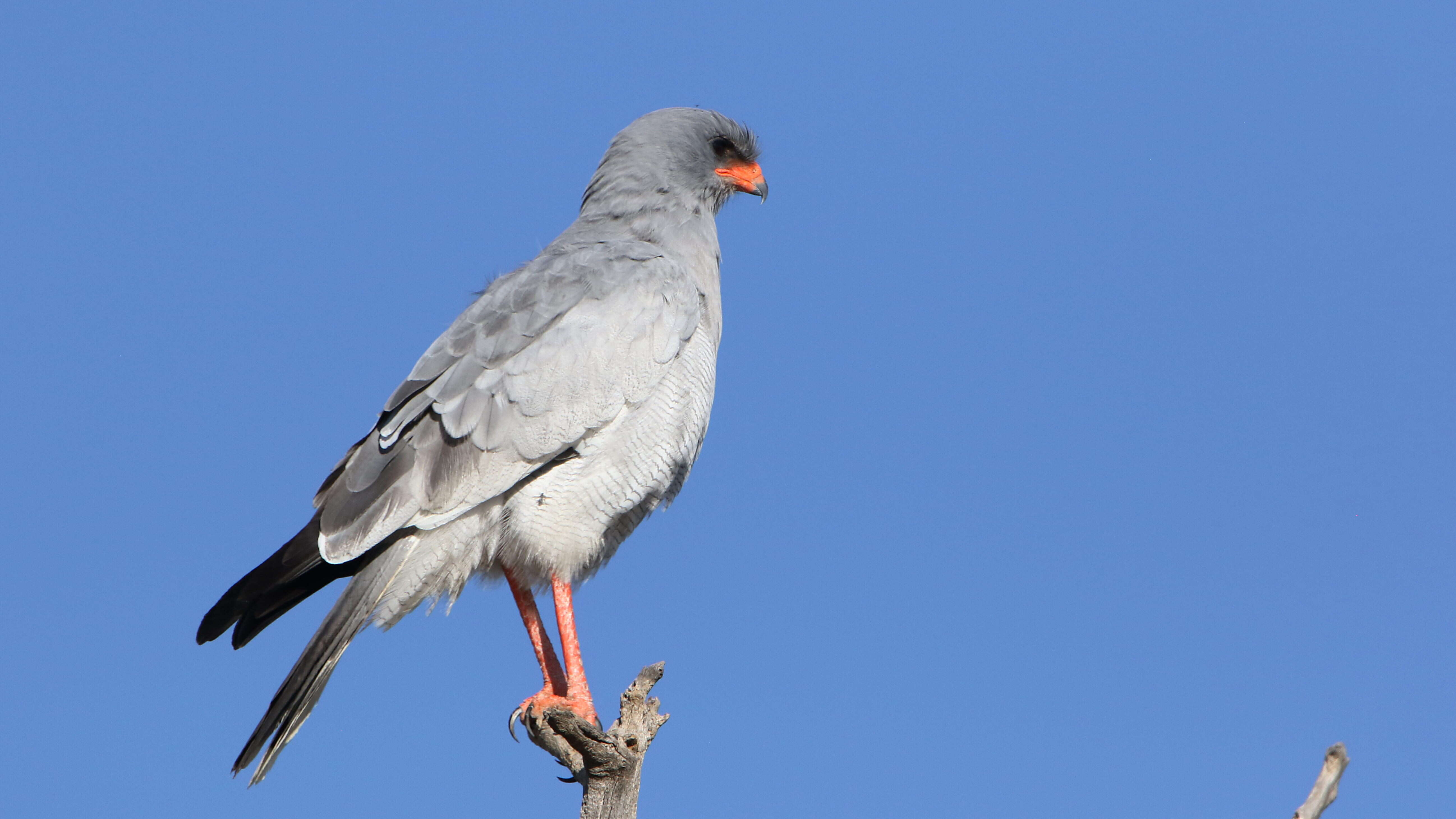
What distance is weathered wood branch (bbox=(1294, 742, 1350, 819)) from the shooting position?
323cm

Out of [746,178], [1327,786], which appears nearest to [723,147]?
[746,178]

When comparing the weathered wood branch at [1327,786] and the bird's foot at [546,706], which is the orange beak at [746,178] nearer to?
the bird's foot at [546,706]

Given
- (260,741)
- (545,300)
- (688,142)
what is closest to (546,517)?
(545,300)

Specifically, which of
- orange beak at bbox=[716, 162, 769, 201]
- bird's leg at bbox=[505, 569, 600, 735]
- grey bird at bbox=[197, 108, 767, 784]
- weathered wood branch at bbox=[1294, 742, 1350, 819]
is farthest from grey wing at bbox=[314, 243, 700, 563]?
weathered wood branch at bbox=[1294, 742, 1350, 819]

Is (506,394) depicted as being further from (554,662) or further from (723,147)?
(723,147)

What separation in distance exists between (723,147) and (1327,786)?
16.4 feet

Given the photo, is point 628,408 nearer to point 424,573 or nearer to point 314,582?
point 424,573

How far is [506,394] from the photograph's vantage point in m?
5.65

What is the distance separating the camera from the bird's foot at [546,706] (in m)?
5.55

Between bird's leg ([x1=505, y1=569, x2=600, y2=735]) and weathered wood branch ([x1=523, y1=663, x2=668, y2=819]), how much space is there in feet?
1.12

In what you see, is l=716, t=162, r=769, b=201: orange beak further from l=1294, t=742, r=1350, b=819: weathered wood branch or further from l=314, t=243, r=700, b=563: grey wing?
l=1294, t=742, r=1350, b=819: weathered wood branch

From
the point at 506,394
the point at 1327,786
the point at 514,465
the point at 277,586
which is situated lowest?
the point at 1327,786

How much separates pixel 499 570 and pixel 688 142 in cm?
266

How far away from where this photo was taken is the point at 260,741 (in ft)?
17.3
